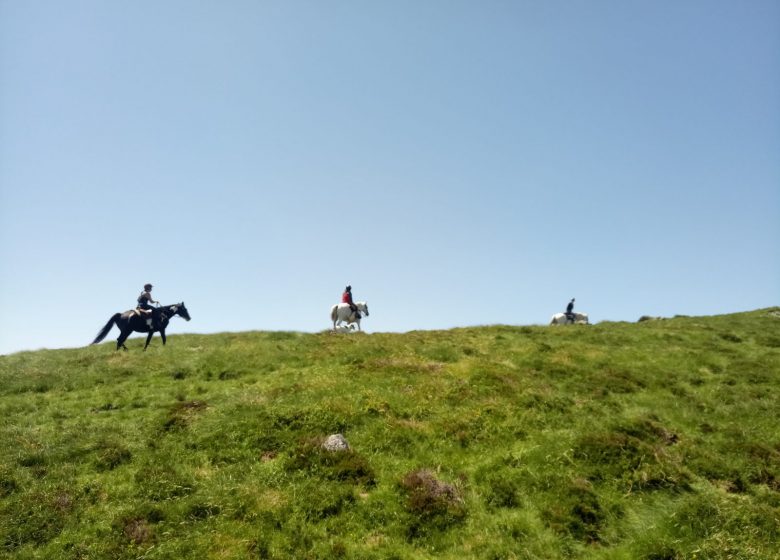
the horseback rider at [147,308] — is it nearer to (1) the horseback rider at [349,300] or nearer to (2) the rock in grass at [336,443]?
(1) the horseback rider at [349,300]

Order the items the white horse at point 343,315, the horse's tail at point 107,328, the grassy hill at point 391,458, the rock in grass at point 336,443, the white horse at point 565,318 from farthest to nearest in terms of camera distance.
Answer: the white horse at point 565,318 < the white horse at point 343,315 < the horse's tail at point 107,328 < the rock in grass at point 336,443 < the grassy hill at point 391,458

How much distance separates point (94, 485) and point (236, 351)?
16041 millimetres

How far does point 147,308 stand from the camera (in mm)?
34719

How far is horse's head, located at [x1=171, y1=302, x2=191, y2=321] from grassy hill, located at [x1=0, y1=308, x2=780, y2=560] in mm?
7339

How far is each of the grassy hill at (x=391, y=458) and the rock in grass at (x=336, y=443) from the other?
0.37 meters

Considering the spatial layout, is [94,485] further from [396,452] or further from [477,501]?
[477,501]

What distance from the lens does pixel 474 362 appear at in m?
28.1

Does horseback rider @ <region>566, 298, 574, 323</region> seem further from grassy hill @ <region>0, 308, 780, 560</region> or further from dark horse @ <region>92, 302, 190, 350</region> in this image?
dark horse @ <region>92, 302, 190, 350</region>

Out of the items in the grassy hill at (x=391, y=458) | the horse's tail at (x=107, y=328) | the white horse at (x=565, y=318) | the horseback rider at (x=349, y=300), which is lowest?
the grassy hill at (x=391, y=458)

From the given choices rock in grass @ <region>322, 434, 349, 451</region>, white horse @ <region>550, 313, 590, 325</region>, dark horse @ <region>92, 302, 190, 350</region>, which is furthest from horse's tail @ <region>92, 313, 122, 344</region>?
white horse @ <region>550, 313, 590, 325</region>

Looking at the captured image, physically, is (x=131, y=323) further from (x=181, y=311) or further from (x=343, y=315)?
(x=343, y=315)

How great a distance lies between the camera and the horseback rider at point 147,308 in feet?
112

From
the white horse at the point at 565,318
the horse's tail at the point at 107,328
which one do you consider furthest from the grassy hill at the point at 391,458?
the white horse at the point at 565,318

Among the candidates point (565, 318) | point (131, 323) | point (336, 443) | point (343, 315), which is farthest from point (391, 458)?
point (565, 318)
